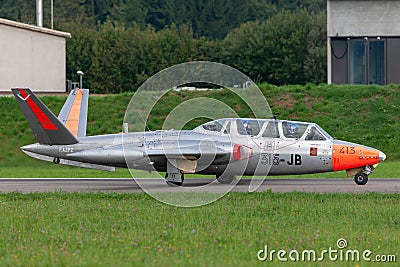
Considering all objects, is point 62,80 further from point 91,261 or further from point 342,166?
point 91,261

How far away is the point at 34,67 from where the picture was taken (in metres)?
51.2

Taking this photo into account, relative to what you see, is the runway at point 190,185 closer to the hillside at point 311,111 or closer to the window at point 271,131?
the window at point 271,131

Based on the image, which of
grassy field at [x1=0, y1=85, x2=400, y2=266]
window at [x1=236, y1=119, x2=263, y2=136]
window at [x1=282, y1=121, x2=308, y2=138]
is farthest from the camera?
window at [x1=282, y1=121, x2=308, y2=138]

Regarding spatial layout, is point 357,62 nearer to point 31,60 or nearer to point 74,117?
point 31,60

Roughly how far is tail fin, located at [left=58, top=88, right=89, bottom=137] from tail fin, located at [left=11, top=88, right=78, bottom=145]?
15.8 ft

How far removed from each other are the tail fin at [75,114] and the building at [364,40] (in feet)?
65.4

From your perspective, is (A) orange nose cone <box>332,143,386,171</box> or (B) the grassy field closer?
(B) the grassy field

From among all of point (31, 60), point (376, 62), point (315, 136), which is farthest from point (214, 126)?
point (31, 60)

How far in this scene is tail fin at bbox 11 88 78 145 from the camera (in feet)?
85.4

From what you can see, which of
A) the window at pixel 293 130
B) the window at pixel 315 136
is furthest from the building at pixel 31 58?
the window at pixel 315 136

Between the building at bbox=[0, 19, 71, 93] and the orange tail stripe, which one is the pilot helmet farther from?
the building at bbox=[0, 19, 71, 93]

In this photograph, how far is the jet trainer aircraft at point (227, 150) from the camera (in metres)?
25.6

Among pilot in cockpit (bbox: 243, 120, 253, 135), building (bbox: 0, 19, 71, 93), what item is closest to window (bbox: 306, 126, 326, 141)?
pilot in cockpit (bbox: 243, 120, 253, 135)

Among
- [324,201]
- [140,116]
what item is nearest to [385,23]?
[140,116]
